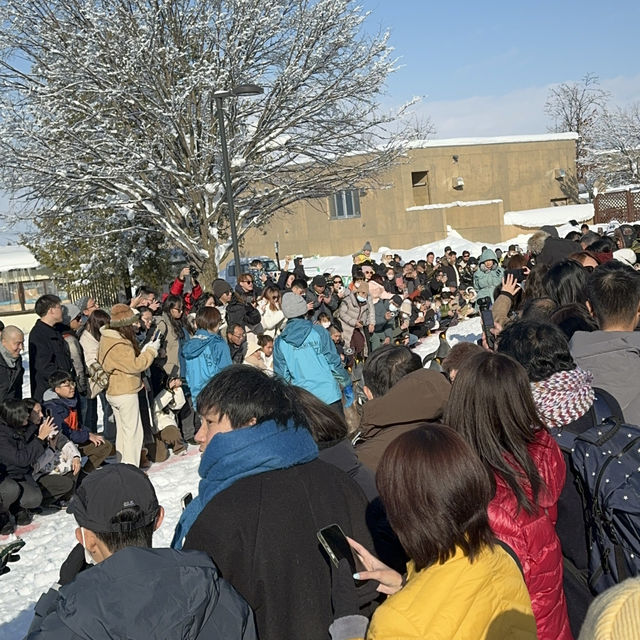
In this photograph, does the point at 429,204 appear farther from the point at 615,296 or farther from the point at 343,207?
the point at 615,296

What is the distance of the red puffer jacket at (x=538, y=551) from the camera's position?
8.70 feet

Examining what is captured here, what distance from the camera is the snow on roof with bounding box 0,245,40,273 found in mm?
25328

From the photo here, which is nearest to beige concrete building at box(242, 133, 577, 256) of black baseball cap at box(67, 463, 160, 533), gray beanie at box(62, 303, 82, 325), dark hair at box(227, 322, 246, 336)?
gray beanie at box(62, 303, 82, 325)

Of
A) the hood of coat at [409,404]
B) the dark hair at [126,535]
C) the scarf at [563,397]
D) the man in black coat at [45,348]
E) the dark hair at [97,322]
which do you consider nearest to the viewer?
the dark hair at [126,535]

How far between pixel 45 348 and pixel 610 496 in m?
7.04

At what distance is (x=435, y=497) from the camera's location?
216 cm

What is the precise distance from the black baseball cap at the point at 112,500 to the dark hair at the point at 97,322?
650cm

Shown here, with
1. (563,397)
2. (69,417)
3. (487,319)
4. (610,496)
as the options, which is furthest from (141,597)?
(69,417)

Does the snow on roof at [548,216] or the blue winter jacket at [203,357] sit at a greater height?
the snow on roof at [548,216]

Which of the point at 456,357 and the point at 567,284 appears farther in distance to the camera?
the point at 567,284

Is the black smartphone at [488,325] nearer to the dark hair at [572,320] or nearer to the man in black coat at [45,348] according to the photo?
the dark hair at [572,320]

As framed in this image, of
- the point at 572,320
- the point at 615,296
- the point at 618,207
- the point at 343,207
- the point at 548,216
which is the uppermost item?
the point at 343,207

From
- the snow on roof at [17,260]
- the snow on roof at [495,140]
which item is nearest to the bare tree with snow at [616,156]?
the snow on roof at [495,140]

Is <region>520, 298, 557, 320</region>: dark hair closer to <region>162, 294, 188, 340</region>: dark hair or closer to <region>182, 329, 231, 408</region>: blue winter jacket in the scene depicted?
<region>182, 329, 231, 408</region>: blue winter jacket
